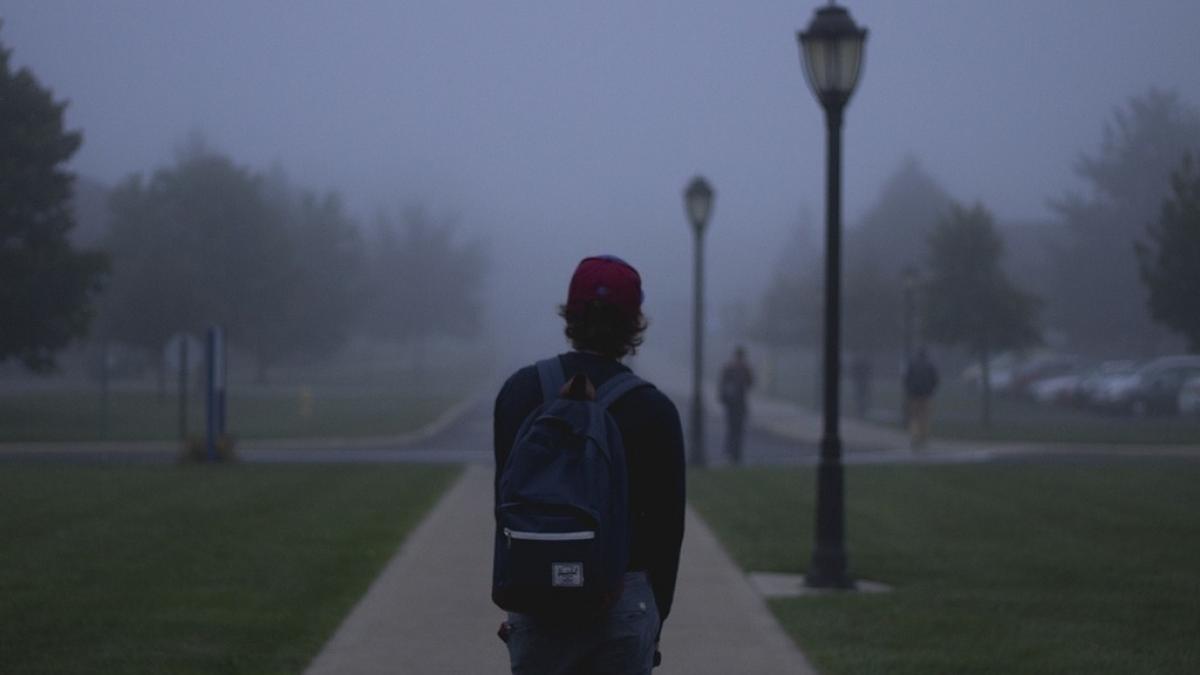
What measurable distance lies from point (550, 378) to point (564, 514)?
43 cm

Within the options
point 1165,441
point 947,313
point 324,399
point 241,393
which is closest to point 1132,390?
point 947,313

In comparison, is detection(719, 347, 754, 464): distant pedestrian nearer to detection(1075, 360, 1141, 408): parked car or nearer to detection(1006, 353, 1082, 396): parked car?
detection(1075, 360, 1141, 408): parked car

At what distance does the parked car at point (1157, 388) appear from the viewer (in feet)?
135

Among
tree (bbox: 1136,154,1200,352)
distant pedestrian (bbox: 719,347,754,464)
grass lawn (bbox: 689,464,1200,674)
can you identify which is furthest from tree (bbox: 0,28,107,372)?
tree (bbox: 1136,154,1200,352)

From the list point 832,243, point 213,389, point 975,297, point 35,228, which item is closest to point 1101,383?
point 975,297

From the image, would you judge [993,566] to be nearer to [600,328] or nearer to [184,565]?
[184,565]

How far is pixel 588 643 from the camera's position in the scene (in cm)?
391

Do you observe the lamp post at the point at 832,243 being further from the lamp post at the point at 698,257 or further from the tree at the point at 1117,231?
the tree at the point at 1117,231

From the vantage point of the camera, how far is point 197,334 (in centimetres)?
4484

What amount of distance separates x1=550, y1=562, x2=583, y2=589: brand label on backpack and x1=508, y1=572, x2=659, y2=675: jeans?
154 mm

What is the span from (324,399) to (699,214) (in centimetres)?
3084

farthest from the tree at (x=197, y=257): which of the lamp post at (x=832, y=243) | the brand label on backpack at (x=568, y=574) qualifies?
the brand label on backpack at (x=568, y=574)

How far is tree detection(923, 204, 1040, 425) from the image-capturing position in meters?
38.9

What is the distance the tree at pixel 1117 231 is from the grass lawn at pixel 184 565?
32427mm
